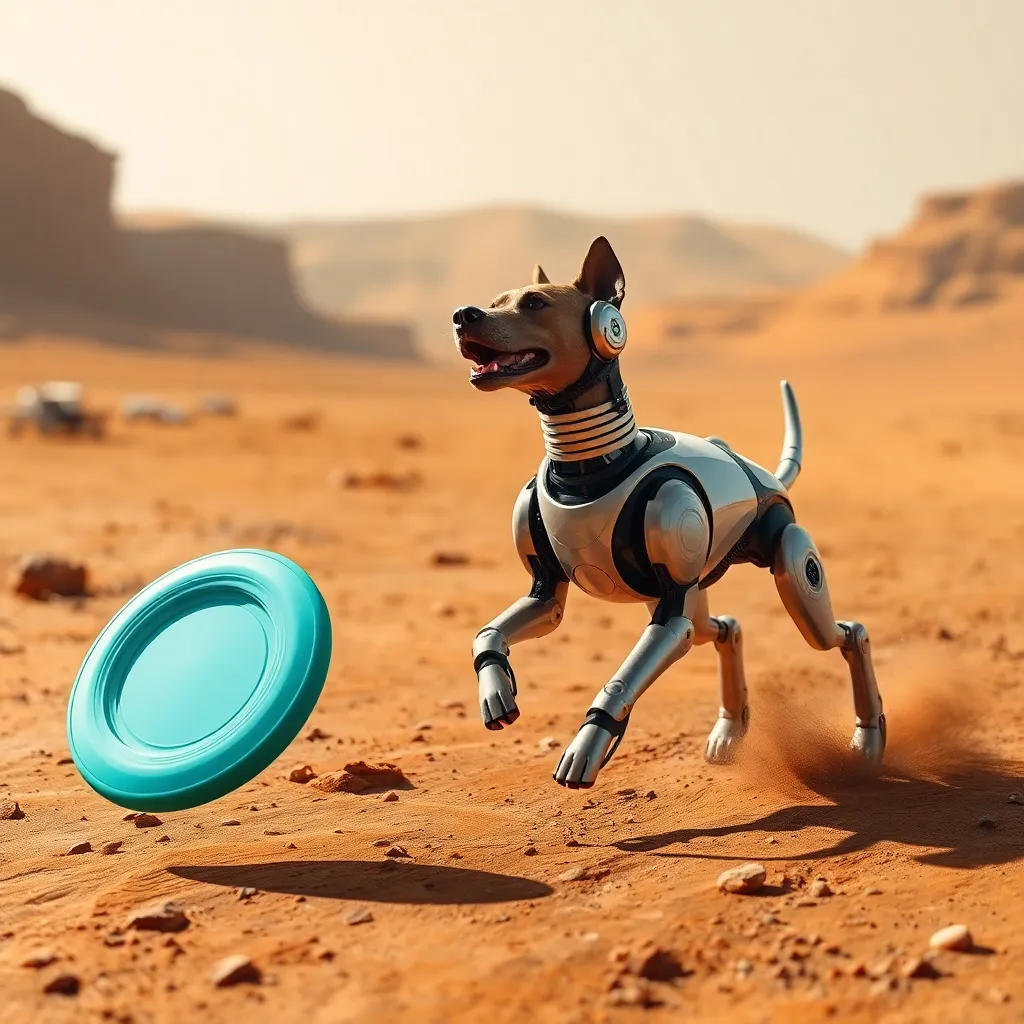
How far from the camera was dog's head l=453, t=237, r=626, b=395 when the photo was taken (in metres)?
4.41

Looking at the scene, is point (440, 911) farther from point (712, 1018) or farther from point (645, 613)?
point (645, 613)

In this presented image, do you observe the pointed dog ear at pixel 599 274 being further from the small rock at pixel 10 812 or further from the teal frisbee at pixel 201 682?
the small rock at pixel 10 812

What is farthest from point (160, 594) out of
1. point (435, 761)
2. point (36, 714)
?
point (36, 714)

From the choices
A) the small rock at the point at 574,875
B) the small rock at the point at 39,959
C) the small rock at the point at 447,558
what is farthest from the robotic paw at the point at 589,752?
the small rock at the point at 447,558

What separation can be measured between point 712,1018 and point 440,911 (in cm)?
99

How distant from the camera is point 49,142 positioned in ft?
219

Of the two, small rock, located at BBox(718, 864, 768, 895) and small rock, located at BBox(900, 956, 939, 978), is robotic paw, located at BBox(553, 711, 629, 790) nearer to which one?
small rock, located at BBox(718, 864, 768, 895)

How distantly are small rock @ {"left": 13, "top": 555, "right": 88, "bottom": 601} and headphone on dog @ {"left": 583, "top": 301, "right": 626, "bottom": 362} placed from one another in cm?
650

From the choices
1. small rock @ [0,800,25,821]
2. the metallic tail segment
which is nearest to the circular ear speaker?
the metallic tail segment

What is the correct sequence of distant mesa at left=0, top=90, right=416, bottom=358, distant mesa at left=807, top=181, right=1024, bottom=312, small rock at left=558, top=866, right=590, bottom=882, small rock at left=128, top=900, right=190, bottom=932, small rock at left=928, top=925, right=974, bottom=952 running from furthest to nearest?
1. distant mesa at left=807, top=181, right=1024, bottom=312
2. distant mesa at left=0, top=90, right=416, bottom=358
3. small rock at left=558, top=866, right=590, bottom=882
4. small rock at left=128, top=900, right=190, bottom=932
5. small rock at left=928, top=925, right=974, bottom=952

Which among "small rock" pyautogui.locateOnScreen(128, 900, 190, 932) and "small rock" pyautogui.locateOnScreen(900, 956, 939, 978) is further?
"small rock" pyautogui.locateOnScreen(128, 900, 190, 932)

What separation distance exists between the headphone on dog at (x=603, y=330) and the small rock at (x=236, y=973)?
2.28 m

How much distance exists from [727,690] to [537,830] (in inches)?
50.5

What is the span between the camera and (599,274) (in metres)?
4.70
